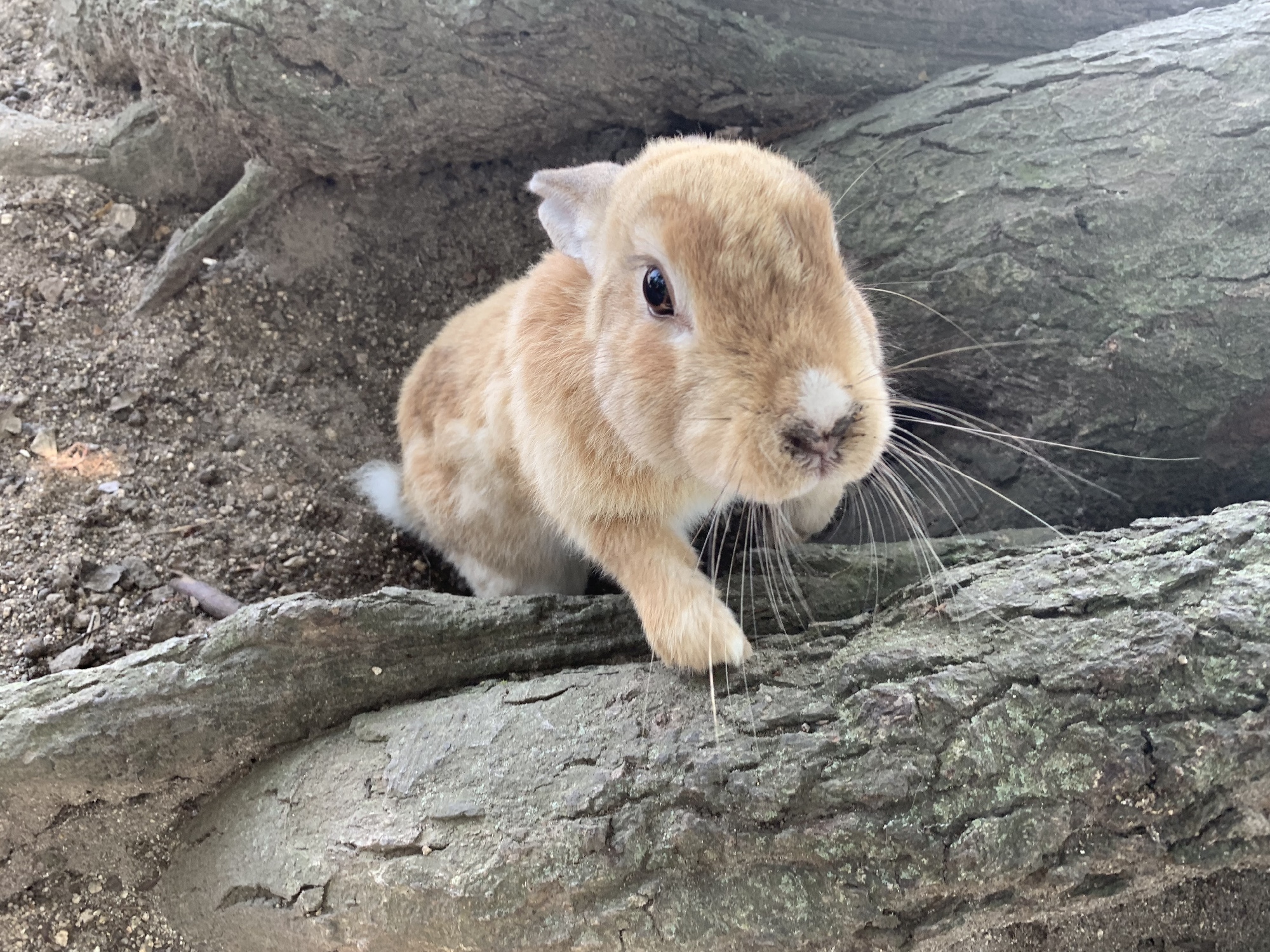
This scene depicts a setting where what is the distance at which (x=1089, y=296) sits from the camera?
292 centimetres

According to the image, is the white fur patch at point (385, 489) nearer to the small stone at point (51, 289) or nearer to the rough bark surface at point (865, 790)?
the rough bark surface at point (865, 790)

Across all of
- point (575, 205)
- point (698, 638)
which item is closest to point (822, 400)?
point (698, 638)

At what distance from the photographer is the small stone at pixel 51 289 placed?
370cm

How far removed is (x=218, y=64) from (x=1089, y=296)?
3673 mm

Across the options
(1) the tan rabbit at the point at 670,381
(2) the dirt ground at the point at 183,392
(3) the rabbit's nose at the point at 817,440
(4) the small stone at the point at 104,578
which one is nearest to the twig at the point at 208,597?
(2) the dirt ground at the point at 183,392

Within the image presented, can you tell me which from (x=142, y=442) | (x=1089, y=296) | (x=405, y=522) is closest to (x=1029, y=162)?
(x=1089, y=296)

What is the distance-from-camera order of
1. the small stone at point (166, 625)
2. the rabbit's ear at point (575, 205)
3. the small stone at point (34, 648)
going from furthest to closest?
the small stone at point (166, 625), the small stone at point (34, 648), the rabbit's ear at point (575, 205)

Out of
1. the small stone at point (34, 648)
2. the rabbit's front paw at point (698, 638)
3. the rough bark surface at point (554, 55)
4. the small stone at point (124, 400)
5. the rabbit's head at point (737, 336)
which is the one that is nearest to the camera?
the rabbit's head at point (737, 336)

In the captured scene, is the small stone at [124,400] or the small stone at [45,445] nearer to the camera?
the small stone at [45,445]

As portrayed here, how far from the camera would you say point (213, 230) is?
3.97 m

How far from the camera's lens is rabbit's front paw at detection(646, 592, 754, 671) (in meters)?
2.19

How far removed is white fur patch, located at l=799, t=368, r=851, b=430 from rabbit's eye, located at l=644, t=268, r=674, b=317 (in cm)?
45

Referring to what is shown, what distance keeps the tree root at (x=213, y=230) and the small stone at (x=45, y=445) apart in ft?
2.64

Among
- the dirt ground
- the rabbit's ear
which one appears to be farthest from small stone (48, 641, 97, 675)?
the rabbit's ear
